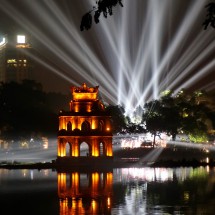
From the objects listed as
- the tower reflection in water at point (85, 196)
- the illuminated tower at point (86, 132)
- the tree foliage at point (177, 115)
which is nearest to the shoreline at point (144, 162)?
the illuminated tower at point (86, 132)

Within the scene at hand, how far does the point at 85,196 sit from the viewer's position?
40.1 meters

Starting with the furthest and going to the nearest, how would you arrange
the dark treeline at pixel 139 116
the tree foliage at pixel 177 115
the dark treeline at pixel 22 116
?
the dark treeline at pixel 22 116 < the dark treeline at pixel 139 116 < the tree foliage at pixel 177 115

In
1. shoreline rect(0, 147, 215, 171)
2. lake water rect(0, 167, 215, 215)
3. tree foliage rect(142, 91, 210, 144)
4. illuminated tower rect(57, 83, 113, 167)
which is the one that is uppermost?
tree foliage rect(142, 91, 210, 144)

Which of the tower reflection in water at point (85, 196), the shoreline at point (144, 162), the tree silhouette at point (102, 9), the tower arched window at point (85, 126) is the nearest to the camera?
the tree silhouette at point (102, 9)

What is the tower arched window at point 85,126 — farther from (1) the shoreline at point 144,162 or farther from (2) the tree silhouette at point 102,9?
(2) the tree silhouette at point 102,9

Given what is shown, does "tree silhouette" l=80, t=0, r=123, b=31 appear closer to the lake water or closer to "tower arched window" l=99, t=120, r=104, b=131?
the lake water

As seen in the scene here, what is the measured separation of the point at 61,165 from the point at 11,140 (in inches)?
1400

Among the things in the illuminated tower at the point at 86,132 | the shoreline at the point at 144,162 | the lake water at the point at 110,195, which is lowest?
the lake water at the point at 110,195

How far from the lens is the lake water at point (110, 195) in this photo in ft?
108

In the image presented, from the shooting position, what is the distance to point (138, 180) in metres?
54.0

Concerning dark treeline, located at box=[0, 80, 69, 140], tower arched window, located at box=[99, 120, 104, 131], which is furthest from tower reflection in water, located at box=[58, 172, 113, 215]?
dark treeline, located at box=[0, 80, 69, 140]

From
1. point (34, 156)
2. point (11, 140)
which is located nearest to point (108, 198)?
point (34, 156)

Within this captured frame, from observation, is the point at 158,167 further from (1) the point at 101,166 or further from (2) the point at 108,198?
(2) the point at 108,198

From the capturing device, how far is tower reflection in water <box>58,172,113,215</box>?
32.8 m
